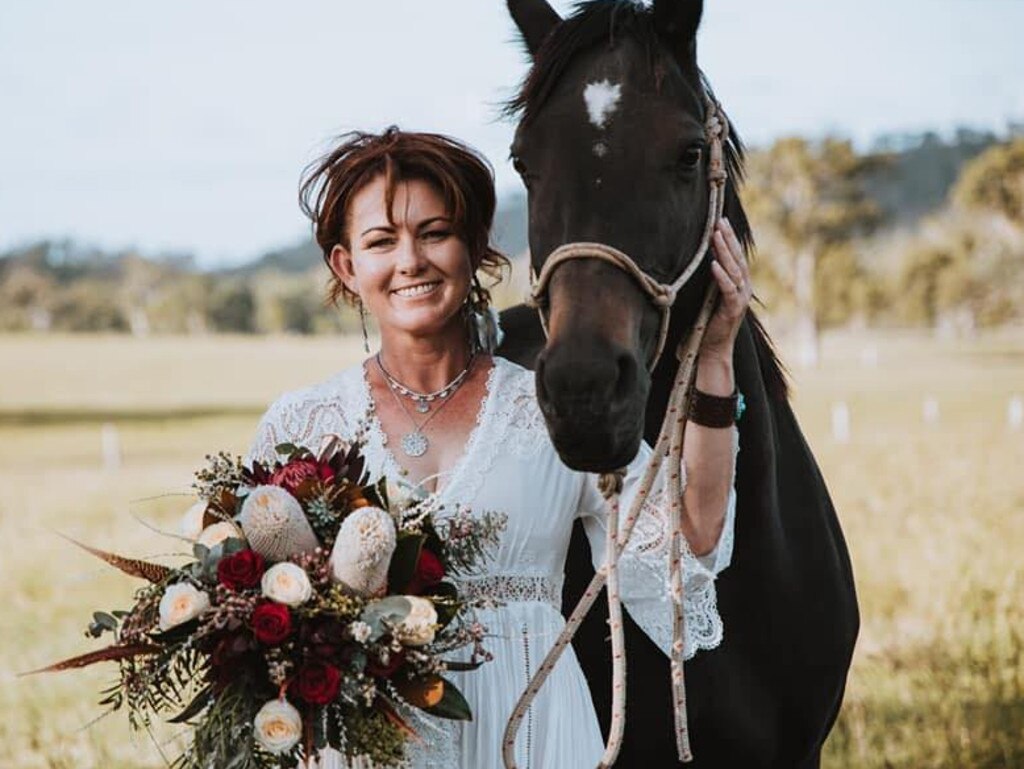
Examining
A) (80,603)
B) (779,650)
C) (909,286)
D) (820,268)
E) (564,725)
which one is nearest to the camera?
(564,725)

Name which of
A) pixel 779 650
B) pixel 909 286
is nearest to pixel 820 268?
pixel 909 286

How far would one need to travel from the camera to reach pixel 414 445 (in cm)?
286

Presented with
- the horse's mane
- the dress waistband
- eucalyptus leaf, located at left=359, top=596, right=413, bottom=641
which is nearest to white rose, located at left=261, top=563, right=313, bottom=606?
eucalyptus leaf, located at left=359, top=596, right=413, bottom=641

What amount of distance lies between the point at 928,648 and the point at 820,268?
5249 cm

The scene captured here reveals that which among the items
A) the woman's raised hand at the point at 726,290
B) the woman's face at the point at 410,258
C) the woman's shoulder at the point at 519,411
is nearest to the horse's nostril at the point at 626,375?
the woman's raised hand at the point at 726,290

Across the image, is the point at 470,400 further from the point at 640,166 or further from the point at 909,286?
the point at 909,286

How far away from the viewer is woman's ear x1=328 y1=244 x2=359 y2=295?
3.03m

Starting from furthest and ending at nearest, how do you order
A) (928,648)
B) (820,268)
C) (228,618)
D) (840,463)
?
(820,268), (840,463), (928,648), (228,618)

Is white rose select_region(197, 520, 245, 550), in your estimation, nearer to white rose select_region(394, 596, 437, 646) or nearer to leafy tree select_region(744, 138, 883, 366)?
white rose select_region(394, 596, 437, 646)

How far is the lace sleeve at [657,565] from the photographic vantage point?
2877 millimetres

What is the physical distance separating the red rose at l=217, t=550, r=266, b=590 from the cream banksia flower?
0.46 ft

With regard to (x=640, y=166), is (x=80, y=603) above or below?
below

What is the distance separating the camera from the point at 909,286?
67.2m

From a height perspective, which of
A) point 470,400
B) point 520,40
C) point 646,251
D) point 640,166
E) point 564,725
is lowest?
point 564,725
